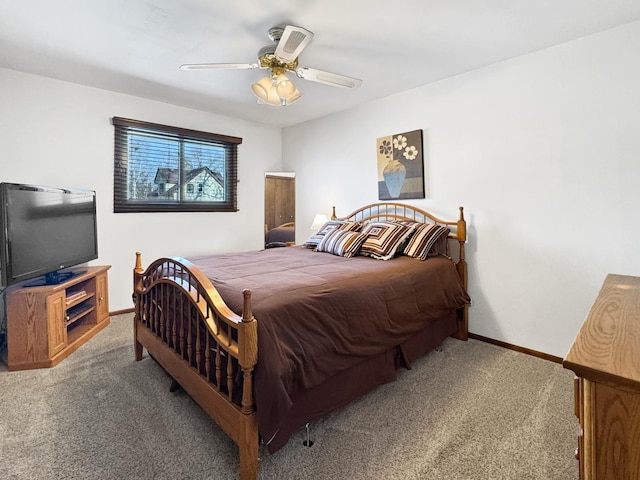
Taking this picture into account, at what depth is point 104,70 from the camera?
285 centimetres

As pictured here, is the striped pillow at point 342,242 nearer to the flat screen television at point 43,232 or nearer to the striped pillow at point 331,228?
the striped pillow at point 331,228

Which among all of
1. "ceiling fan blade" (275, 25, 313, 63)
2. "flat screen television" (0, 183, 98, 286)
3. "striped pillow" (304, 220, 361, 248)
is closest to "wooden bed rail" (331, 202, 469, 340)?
"striped pillow" (304, 220, 361, 248)

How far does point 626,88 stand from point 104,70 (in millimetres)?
4032

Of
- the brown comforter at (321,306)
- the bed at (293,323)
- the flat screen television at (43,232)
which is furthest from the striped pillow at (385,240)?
the flat screen television at (43,232)

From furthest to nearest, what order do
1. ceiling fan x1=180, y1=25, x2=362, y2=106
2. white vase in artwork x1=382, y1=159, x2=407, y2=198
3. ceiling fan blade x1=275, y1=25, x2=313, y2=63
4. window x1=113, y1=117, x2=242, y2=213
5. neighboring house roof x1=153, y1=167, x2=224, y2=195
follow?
1. neighboring house roof x1=153, y1=167, x2=224, y2=195
2. window x1=113, y1=117, x2=242, y2=213
3. white vase in artwork x1=382, y1=159, x2=407, y2=198
4. ceiling fan x1=180, y1=25, x2=362, y2=106
5. ceiling fan blade x1=275, y1=25, x2=313, y2=63

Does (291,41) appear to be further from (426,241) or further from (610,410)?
(610,410)

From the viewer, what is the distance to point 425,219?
3262 millimetres

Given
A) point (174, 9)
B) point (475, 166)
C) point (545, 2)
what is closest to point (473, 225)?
point (475, 166)

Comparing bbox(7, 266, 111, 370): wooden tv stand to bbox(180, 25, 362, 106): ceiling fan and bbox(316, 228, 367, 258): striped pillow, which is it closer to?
bbox(180, 25, 362, 106): ceiling fan

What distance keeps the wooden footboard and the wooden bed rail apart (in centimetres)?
221

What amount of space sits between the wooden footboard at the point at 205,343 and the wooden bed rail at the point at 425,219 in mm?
2206

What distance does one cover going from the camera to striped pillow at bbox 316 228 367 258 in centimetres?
297

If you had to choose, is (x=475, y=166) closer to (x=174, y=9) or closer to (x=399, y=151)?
(x=399, y=151)

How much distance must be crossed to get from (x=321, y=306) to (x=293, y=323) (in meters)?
0.21
